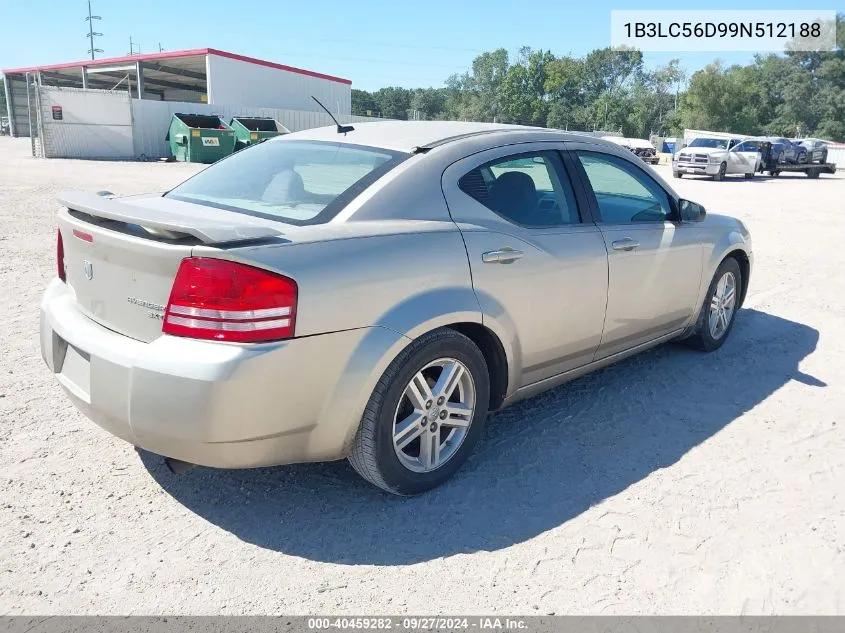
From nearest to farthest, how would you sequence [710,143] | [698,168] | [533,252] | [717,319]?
1. [533,252]
2. [717,319]
3. [698,168]
4. [710,143]

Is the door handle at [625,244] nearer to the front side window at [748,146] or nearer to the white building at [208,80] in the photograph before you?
the front side window at [748,146]

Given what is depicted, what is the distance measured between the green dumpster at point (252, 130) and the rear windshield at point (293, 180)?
2338 cm

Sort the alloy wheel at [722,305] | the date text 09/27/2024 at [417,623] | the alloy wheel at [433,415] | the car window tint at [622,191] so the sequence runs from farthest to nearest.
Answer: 1. the alloy wheel at [722,305]
2. the car window tint at [622,191]
3. the alloy wheel at [433,415]
4. the date text 09/27/2024 at [417,623]

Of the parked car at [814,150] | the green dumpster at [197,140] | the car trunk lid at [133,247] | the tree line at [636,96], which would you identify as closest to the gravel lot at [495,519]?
the car trunk lid at [133,247]

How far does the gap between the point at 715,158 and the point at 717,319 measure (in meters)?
25.8

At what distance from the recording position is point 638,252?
414 centimetres

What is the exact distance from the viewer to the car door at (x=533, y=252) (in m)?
3.31

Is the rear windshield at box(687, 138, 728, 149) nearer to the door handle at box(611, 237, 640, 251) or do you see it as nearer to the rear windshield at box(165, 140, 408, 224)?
the door handle at box(611, 237, 640, 251)

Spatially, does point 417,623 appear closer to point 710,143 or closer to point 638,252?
point 638,252

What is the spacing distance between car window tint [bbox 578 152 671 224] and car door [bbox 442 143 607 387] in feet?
0.73

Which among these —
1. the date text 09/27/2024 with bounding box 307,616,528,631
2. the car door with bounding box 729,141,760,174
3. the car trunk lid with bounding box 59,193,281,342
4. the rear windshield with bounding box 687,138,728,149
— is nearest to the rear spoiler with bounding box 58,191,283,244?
the car trunk lid with bounding box 59,193,281,342

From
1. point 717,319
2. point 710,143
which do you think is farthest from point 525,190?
point 710,143

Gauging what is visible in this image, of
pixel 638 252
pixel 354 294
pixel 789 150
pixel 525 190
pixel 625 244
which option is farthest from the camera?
pixel 789 150

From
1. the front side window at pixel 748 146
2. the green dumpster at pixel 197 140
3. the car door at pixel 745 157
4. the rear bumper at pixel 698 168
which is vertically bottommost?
the rear bumper at pixel 698 168
